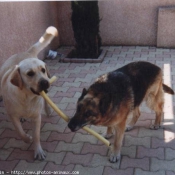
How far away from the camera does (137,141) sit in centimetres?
393

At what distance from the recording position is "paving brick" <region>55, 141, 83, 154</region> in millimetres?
3812

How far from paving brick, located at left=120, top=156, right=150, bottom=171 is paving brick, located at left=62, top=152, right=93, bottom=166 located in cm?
41

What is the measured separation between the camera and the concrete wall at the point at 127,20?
25.2 ft

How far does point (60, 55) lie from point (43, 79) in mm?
4513

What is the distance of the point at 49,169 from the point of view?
11.4ft

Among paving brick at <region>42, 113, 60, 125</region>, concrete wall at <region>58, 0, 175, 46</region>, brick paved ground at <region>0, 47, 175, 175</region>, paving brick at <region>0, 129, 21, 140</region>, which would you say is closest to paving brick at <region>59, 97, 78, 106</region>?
brick paved ground at <region>0, 47, 175, 175</region>

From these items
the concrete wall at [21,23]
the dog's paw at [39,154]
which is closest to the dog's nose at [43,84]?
the dog's paw at [39,154]

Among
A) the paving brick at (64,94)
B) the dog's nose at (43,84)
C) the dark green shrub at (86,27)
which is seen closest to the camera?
the dog's nose at (43,84)

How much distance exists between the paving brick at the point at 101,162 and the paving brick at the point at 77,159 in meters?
0.05

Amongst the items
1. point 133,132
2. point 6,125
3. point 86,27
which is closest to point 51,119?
point 6,125

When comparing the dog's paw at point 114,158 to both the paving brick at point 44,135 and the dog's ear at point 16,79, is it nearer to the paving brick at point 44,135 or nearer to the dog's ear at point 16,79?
the paving brick at point 44,135

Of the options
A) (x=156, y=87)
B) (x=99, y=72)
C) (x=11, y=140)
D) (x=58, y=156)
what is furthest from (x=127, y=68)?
(x=99, y=72)

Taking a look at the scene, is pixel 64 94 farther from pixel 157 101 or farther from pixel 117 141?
pixel 117 141

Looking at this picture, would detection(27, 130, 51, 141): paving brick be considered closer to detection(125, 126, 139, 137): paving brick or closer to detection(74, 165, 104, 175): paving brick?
detection(74, 165, 104, 175): paving brick
